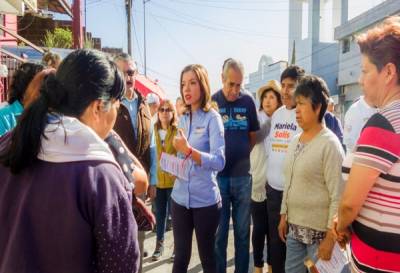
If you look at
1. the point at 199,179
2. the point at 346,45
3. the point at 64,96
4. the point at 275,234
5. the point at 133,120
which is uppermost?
the point at 346,45

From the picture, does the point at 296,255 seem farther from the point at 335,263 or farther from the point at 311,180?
the point at 311,180

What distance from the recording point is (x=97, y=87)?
1.26 m

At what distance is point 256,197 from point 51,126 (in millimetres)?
2862

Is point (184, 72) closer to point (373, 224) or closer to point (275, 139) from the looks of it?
point (275, 139)

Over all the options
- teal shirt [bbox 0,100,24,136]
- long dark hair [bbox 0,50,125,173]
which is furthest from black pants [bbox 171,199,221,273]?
long dark hair [bbox 0,50,125,173]

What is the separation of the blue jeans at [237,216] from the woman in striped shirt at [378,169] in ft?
5.67

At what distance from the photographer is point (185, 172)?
287 cm

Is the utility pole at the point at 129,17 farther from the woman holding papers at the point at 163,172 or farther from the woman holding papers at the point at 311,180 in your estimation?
the woman holding papers at the point at 311,180

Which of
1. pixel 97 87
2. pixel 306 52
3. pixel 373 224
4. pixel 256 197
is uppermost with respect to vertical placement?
pixel 306 52

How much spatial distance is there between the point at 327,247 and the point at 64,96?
1806 mm

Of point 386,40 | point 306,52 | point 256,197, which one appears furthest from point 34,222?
point 306,52

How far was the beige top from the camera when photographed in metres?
2.45

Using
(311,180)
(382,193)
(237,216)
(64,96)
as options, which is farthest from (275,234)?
(64,96)

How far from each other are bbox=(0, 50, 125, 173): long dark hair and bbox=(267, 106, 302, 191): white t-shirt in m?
2.25
